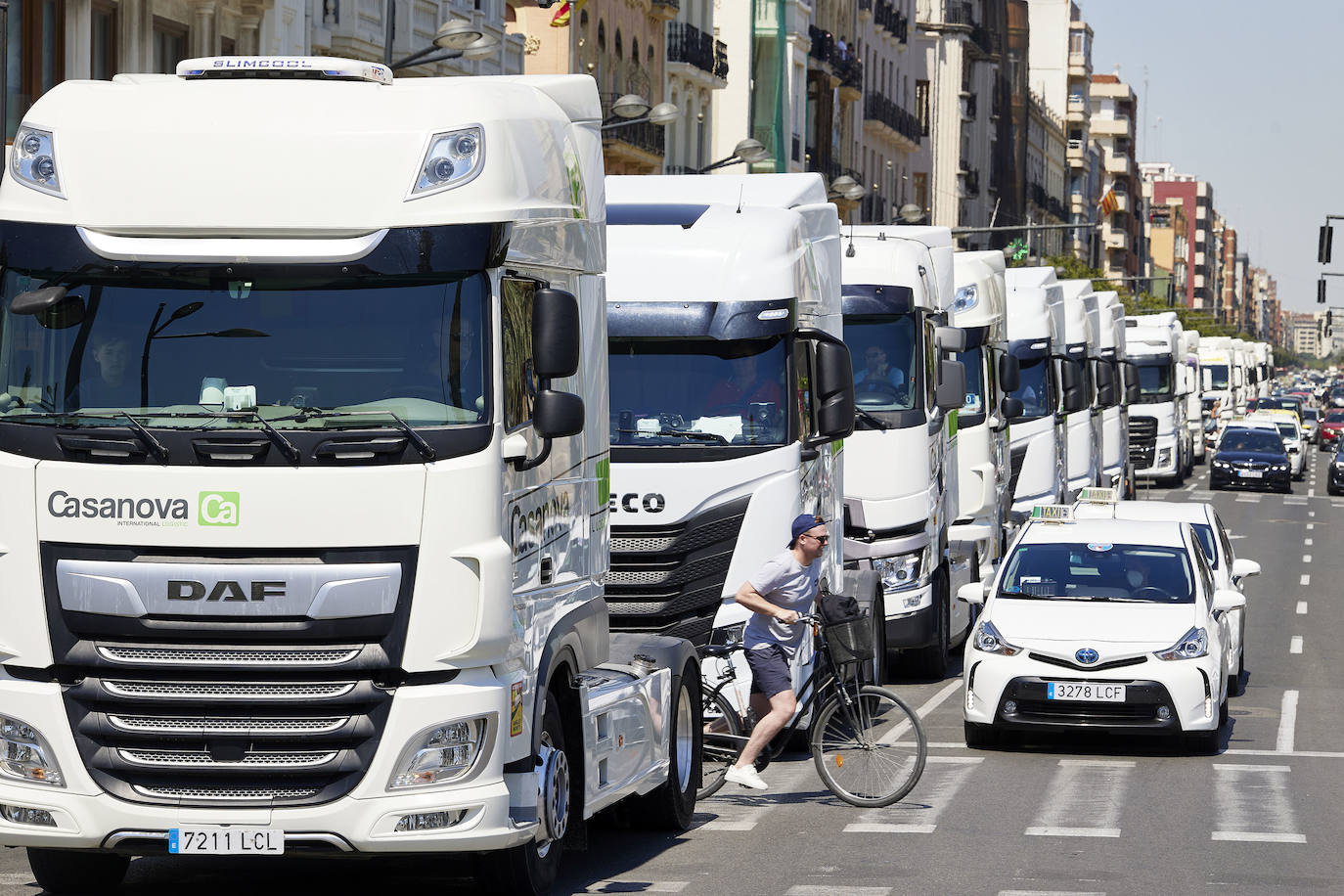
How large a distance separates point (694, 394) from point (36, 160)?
5878mm

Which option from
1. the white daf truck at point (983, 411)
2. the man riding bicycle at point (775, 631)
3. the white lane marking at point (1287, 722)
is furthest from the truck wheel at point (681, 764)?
the white daf truck at point (983, 411)

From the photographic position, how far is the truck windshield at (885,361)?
20.1m

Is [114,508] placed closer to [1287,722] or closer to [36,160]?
[36,160]

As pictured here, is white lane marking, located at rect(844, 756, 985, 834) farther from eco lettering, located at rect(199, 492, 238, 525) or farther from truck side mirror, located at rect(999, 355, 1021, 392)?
truck side mirror, located at rect(999, 355, 1021, 392)

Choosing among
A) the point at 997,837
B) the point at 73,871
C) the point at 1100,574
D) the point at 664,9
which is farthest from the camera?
the point at 664,9

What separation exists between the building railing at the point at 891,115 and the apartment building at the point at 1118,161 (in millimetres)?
81621

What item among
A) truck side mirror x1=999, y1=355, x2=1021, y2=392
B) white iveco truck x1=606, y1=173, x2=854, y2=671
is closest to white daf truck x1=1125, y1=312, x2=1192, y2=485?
truck side mirror x1=999, y1=355, x2=1021, y2=392

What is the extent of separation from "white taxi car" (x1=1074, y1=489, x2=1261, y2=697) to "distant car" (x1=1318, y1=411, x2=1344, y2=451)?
2671 inches

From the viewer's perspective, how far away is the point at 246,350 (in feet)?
30.8

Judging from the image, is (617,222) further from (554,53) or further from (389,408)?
(554,53)

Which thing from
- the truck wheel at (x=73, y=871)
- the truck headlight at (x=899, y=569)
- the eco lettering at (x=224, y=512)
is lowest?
the truck wheel at (x=73, y=871)

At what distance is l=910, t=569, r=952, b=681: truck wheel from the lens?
21.3 meters

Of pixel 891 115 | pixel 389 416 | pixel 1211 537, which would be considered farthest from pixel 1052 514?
pixel 891 115

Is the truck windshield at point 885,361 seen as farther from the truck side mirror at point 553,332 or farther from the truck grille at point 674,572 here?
the truck side mirror at point 553,332
